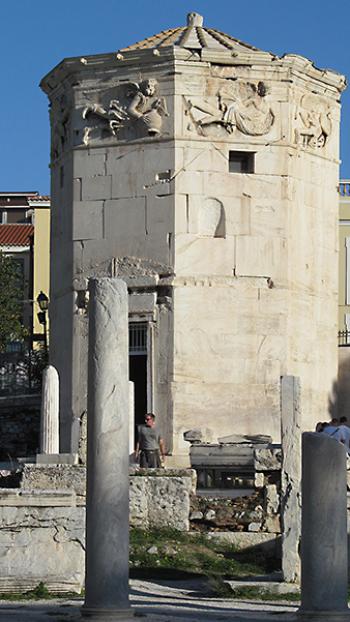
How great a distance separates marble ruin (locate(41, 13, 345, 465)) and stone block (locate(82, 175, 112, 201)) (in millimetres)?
36

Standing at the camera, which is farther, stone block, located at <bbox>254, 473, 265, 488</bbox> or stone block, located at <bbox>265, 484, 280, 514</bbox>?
stone block, located at <bbox>254, 473, 265, 488</bbox>

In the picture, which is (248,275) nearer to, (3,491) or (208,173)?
(208,173)

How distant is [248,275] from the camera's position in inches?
1261

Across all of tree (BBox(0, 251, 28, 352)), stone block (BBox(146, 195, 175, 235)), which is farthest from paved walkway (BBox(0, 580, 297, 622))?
tree (BBox(0, 251, 28, 352))

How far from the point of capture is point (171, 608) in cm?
1838

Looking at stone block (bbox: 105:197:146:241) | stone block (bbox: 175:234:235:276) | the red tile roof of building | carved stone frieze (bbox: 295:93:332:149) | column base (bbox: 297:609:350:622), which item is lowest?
column base (bbox: 297:609:350:622)

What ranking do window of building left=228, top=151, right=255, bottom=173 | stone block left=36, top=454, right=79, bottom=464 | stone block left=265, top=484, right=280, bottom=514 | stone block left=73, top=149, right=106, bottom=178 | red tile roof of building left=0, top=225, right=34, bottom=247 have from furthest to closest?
red tile roof of building left=0, top=225, right=34, bottom=247 → stone block left=73, top=149, right=106, bottom=178 → window of building left=228, top=151, right=255, bottom=173 → stone block left=36, top=454, right=79, bottom=464 → stone block left=265, top=484, right=280, bottom=514

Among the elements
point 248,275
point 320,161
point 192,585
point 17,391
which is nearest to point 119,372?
point 192,585

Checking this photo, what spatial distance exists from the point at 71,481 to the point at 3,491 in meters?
4.89

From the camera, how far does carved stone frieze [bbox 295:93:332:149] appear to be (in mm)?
33031

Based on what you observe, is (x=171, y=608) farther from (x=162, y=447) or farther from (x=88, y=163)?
(x=88, y=163)

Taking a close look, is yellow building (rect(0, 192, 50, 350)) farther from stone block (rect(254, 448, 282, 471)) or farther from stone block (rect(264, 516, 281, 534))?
stone block (rect(264, 516, 281, 534))

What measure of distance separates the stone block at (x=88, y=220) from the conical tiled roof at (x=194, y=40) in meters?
2.86

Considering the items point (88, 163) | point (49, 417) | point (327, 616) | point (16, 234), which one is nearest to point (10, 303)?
point (16, 234)
